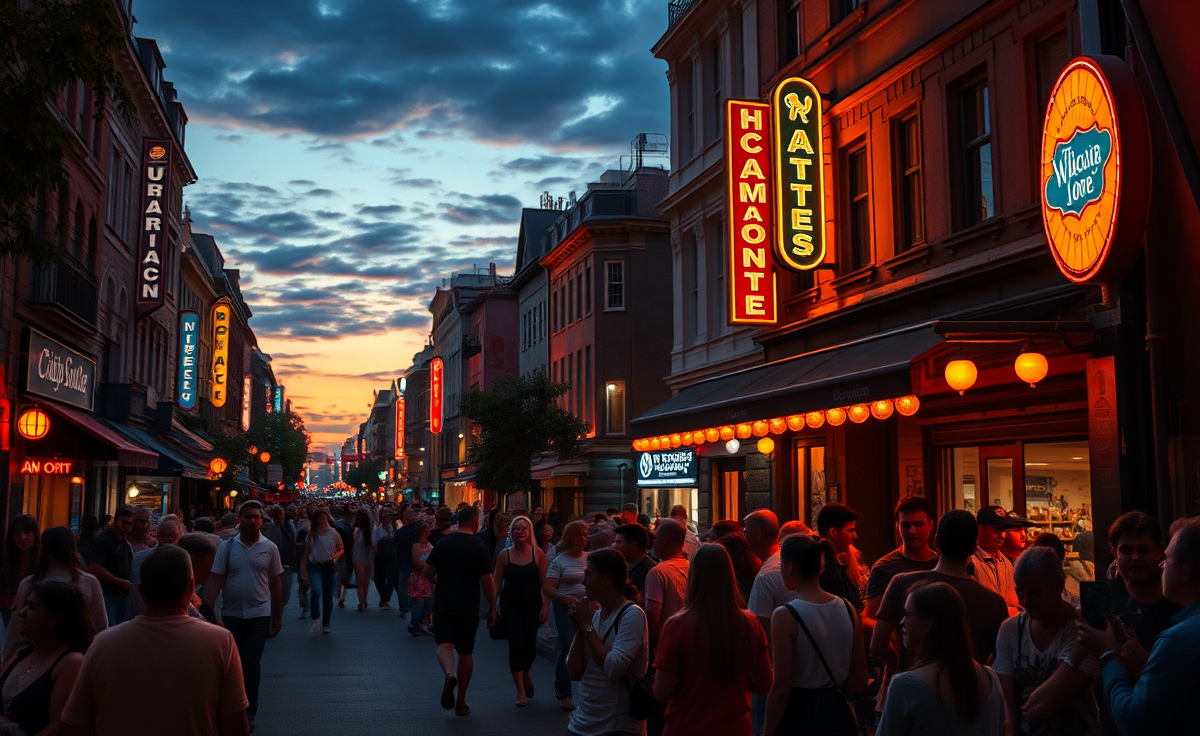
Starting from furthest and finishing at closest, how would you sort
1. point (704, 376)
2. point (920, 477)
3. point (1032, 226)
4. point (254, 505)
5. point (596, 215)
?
point (596, 215), point (704, 376), point (920, 477), point (1032, 226), point (254, 505)

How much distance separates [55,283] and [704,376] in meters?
12.9

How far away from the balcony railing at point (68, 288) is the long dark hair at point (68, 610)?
16.7 meters

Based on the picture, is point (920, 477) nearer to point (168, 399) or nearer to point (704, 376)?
point (704, 376)

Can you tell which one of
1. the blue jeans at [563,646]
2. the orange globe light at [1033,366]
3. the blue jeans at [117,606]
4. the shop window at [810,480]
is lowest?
the blue jeans at [563,646]

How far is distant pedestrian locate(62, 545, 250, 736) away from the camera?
4.66 m

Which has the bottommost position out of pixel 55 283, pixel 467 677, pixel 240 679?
pixel 467 677

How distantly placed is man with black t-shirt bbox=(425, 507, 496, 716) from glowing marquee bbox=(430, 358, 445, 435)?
64.8m

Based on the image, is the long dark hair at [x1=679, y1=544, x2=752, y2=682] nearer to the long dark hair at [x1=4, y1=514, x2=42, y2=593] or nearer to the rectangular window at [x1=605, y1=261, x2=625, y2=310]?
the long dark hair at [x1=4, y1=514, x2=42, y2=593]

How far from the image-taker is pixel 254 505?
10.5 meters

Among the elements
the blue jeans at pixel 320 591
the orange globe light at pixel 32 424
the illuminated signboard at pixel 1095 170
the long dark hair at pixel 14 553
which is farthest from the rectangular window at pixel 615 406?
the long dark hair at pixel 14 553

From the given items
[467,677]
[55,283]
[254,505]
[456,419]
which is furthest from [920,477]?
[456,419]

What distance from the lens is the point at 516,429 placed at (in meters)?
37.1

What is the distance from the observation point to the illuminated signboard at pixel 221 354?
48156 mm

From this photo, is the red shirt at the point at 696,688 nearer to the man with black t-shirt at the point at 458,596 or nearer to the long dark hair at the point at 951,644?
the long dark hair at the point at 951,644
